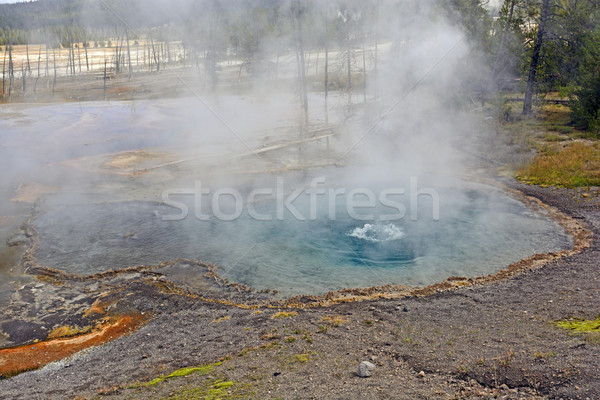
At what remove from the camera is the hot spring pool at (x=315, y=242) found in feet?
27.1

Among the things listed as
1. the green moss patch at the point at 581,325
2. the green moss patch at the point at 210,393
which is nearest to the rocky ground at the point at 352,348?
the green moss patch at the point at 210,393

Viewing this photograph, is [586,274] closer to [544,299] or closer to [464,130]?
[544,299]

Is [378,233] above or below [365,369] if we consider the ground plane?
above

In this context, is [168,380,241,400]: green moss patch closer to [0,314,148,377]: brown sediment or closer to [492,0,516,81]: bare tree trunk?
[0,314,148,377]: brown sediment

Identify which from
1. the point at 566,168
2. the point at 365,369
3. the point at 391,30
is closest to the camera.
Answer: the point at 365,369

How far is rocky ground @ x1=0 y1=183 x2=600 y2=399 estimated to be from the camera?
445 centimetres

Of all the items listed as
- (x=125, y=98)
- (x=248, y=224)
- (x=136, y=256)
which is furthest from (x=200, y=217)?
(x=125, y=98)

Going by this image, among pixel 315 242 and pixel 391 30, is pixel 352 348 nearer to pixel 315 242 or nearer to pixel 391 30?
pixel 315 242

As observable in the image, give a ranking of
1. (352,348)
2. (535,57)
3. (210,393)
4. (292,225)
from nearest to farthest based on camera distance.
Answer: (210,393)
(352,348)
(292,225)
(535,57)

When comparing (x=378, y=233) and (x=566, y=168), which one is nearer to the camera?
(x=378, y=233)

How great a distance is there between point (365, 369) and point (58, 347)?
170 inches

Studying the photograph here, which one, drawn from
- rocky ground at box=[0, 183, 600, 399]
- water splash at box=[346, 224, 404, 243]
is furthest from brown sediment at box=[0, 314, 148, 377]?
water splash at box=[346, 224, 404, 243]

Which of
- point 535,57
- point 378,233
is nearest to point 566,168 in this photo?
point 378,233

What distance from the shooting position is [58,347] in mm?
6324
